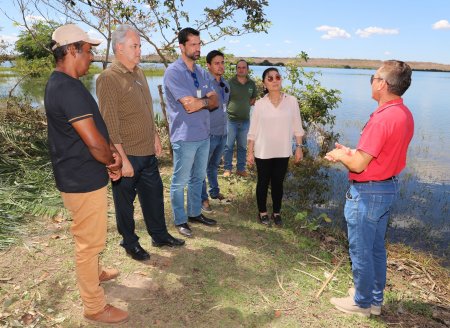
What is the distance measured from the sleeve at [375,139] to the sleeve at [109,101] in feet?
7.50

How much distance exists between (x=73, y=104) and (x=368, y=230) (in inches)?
102

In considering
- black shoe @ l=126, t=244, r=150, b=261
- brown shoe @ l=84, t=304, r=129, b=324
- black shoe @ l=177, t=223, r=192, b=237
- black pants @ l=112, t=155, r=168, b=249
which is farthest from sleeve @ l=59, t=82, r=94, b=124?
black shoe @ l=177, t=223, r=192, b=237

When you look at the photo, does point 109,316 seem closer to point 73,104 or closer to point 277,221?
point 73,104

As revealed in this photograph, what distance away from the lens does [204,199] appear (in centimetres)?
545

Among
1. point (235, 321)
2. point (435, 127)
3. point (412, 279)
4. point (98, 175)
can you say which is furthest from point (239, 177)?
point (435, 127)

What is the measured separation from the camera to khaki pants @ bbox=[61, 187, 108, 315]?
2609mm

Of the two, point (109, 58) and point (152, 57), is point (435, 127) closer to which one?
point (152, 57)

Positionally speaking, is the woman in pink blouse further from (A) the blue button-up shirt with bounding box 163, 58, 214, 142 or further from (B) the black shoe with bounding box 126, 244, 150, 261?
(B) the black shoe with bounding box 126, 244, 150, 261

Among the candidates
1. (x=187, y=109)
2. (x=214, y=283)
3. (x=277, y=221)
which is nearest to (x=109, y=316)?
(x=214, y=283)

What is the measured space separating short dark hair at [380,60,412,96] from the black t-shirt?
2331 mm

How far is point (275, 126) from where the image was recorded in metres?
4.44

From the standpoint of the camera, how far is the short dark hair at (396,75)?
258cm

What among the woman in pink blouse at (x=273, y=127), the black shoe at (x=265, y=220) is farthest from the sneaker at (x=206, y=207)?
the woman in pink blouse at (x=273, y=127)

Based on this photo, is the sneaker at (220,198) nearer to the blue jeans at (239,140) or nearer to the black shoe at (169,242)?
the blue jeans at (239,140)
